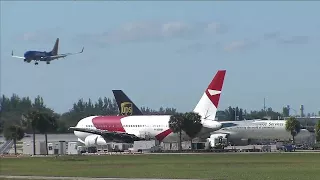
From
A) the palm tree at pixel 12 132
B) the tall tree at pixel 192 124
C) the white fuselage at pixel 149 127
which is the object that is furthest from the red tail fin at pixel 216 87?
the palm tree at pixel 12 132

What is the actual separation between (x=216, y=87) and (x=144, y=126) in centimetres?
1497

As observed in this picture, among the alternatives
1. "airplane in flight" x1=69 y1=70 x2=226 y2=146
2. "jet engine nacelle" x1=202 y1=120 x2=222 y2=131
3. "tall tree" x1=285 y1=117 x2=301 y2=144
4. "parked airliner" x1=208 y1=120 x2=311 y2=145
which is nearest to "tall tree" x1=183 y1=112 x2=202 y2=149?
"jet engine nacelle" x1=202 y1=120 x2=222 y2=131

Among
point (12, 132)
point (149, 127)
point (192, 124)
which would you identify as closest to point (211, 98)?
point (192, 124)

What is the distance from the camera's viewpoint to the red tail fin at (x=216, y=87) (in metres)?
141

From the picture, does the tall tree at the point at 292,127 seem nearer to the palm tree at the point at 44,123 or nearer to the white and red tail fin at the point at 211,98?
the white and red tail fin at the point at 211,98

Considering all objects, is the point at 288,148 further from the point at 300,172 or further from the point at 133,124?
the point at 300,172

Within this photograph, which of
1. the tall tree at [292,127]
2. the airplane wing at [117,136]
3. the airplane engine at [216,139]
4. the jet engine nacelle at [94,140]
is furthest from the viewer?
the tall tree at [292,127]

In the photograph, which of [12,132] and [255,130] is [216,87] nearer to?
[255,130]

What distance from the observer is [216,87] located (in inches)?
5595

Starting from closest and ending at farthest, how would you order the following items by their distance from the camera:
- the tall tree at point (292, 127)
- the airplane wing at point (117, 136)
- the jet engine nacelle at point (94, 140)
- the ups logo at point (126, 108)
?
1. the jet engine nacelle at point (94, 140)
2. the airplane wing at point (117, 136)
3. the tall tree at point (292, 127)
4. the ups logo at point (126, 108)

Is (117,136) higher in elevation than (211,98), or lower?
lower

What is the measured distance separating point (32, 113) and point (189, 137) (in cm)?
2666

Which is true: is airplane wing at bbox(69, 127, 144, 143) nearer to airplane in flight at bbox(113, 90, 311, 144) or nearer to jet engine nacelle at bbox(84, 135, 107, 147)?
jet engine nacelle at bbox(84, 135, 107, 147)

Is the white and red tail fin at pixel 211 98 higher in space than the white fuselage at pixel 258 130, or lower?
higher
